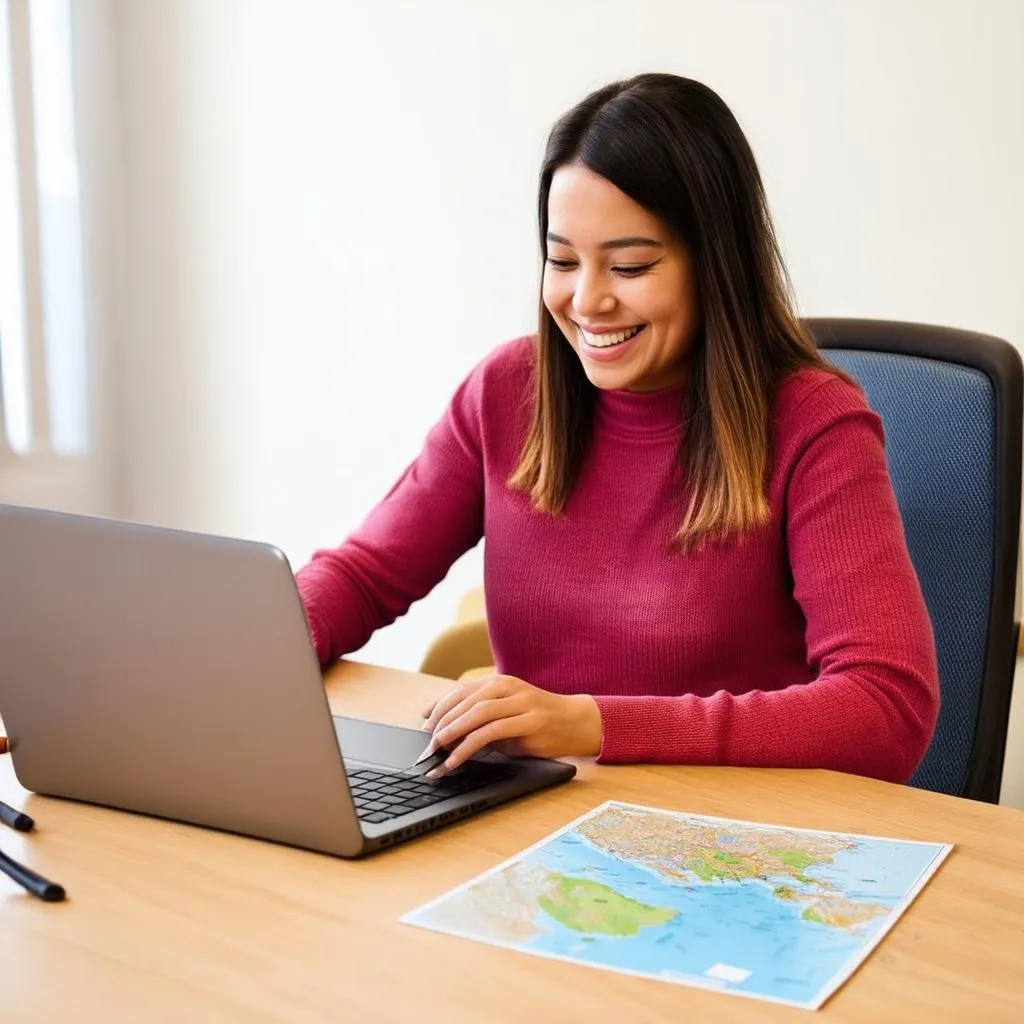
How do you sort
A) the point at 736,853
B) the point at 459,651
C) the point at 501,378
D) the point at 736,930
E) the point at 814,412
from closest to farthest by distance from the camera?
1. the point at 736,930
2. the point at 736,853
3. the point at 814,412
4. the point at 501,378
5. the point at 459,651

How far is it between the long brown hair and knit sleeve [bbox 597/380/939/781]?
0.06 meters

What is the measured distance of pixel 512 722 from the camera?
45.2 inches

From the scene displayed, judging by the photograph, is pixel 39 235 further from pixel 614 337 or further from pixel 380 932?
pixel 380 932

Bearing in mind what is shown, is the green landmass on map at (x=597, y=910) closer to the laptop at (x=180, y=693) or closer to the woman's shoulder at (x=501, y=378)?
the laptop at (x=180, y=693)

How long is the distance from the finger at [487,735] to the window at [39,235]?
200 cm

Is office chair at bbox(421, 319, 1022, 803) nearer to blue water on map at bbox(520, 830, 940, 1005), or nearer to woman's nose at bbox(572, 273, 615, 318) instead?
woman's nose at bbox(572, 273, 615, 318)

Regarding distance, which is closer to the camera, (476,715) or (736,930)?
(736,930)

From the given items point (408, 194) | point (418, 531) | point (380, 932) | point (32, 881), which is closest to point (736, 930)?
point (380, 932)

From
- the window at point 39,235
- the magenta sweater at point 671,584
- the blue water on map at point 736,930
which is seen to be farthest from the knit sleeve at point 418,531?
the window at point 39,235

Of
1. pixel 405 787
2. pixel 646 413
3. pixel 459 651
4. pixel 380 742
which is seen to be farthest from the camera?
pixel 459 651

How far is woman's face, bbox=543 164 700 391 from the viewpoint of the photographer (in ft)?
4.68

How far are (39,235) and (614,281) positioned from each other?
181cm

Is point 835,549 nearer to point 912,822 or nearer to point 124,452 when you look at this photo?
point 912,822

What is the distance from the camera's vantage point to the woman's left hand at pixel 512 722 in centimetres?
114
